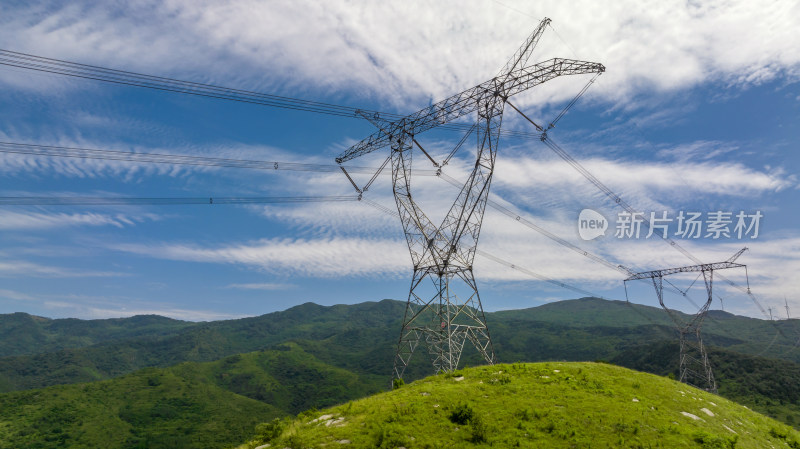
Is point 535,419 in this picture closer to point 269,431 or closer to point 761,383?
point 269,431

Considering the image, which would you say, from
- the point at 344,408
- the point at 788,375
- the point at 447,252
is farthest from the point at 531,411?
the point at 788,375

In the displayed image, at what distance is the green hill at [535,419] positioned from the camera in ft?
58.3

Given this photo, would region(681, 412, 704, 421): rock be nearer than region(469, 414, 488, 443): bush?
No

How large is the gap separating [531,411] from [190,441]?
19150 cm

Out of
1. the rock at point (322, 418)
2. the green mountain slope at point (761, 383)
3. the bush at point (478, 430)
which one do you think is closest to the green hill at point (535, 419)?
the bush at point (478, 430)

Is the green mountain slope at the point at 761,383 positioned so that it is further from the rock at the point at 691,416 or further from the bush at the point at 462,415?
the bush at the point at 462,415

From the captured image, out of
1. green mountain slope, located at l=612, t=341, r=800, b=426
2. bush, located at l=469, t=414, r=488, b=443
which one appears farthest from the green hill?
green mountain slope, located at l=612, t=341, r=800, b=426

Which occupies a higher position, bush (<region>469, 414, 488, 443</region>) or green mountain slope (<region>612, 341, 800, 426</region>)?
bush (<region>469, 414, 488, 443</region>)

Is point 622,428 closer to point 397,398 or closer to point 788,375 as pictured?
point 397,398

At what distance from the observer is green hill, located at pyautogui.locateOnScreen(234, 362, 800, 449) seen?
1777 centimetres

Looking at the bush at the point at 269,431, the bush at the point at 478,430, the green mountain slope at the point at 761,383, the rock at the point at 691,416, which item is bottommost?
A: the green mountain slope at the point at 761,383

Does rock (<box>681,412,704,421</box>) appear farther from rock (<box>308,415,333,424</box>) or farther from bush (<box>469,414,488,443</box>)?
rock (<box>308,415,333,424</box>)

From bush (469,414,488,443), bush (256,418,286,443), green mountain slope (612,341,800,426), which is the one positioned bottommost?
green mountain slope (612,341,800,426)

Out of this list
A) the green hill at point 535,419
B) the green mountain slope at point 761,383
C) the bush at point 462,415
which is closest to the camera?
the green hill at point 535,419
